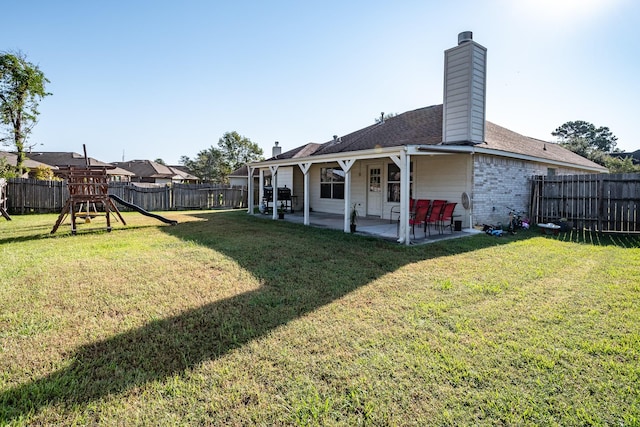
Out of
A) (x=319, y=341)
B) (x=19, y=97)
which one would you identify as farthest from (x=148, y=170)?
(x=319, y=341)

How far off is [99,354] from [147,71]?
15.2 m

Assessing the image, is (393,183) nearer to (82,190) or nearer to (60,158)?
(82,190)

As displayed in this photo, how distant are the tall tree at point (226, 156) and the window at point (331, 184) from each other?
3050cm

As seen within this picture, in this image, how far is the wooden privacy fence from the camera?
29.2ft

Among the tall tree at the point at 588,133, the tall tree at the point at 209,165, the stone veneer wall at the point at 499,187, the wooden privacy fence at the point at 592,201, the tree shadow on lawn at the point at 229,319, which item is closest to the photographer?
the tree shadow on lawn at the point at 229,319

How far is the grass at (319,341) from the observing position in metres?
2.00

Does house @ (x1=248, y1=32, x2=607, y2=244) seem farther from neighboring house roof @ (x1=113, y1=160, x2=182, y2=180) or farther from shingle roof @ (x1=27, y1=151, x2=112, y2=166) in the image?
neighboring house roof @ (x1=113, y1=160, x2=182, y2=180)

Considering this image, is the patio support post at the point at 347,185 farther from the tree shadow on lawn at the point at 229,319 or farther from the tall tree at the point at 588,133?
the tall tree at the point at 588,133

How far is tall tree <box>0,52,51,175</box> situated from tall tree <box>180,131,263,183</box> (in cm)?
2093

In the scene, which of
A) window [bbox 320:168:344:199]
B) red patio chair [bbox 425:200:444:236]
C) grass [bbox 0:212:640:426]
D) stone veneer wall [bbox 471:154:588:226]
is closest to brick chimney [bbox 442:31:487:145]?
stone veneer wall [bbox 471:154:588:226]

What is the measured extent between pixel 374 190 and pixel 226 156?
36058 mm

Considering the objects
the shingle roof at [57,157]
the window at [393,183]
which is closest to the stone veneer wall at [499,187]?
the window at [393,183]

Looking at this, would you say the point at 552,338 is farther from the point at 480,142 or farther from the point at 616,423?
the point at 480,142

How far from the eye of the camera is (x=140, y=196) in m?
16.6
